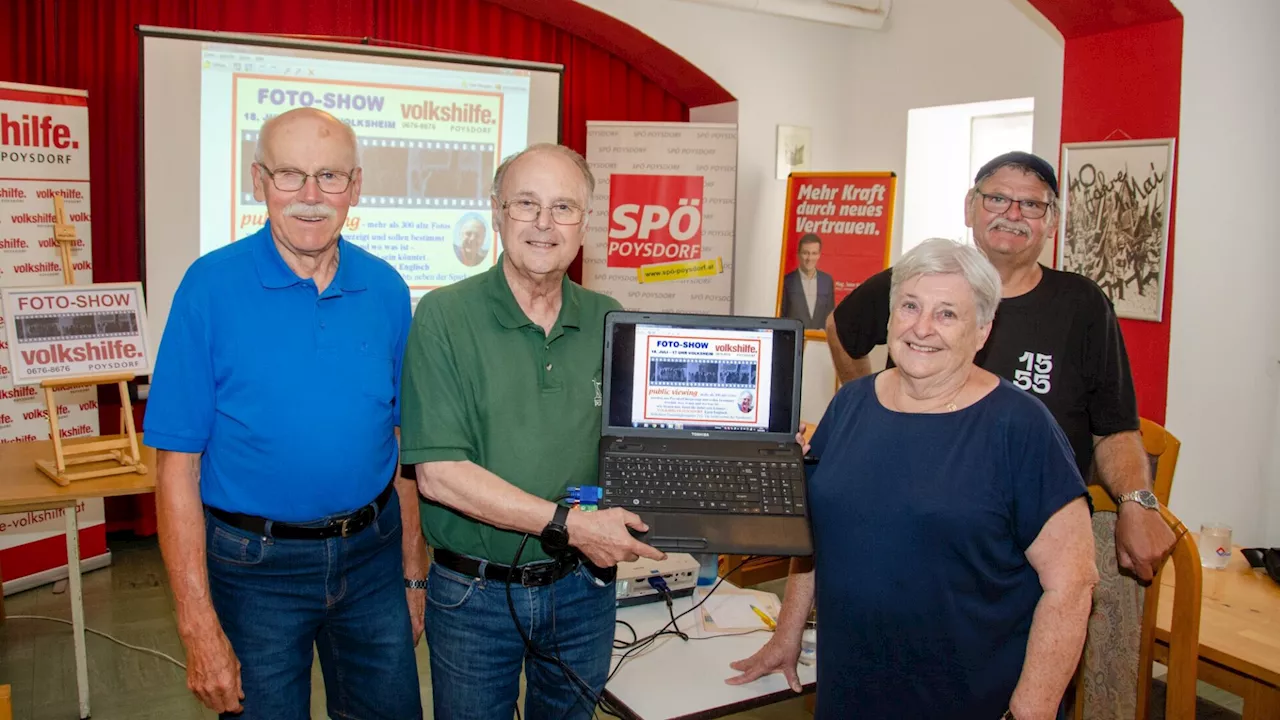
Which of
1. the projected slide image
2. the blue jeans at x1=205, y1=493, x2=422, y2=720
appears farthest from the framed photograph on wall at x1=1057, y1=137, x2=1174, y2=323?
the blue jeans at x1=205, y1=493, x2=422, y2=720

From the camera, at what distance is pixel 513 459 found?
1.58 meters

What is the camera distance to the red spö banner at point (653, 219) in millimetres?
5691

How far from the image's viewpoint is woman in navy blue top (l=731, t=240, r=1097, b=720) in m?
1.47

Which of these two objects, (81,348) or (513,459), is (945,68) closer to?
(81,348)

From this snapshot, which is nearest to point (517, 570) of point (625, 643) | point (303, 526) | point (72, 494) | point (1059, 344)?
point (303, 526)

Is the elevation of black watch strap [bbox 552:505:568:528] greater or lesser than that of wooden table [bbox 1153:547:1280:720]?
greater

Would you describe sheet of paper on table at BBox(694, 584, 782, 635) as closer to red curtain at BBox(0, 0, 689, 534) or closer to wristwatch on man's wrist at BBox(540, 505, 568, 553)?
wristwatch on man's wrist at BBox(540, 505, 568, 553)

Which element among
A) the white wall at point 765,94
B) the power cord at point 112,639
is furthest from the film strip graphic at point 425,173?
the power cord at point 112,639

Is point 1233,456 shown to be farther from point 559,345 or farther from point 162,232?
point 162,232

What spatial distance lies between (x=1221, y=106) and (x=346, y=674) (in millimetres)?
4155

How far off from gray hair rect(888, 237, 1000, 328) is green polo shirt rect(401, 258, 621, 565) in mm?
615

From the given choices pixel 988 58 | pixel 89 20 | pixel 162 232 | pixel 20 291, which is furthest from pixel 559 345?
pixel 988 58

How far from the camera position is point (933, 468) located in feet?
4.94

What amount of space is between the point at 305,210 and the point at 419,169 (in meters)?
3.07
